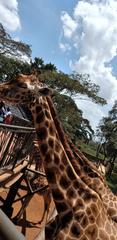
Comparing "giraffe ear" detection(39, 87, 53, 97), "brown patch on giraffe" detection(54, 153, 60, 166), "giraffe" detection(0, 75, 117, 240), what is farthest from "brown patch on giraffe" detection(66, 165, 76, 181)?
"giraffe ear" detection(39, 87, 53, 97)

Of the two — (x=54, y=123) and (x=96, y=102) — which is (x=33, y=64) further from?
(x=54, y=123)

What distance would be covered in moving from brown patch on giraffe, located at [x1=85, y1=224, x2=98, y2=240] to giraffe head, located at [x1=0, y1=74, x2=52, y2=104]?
58.0 inches

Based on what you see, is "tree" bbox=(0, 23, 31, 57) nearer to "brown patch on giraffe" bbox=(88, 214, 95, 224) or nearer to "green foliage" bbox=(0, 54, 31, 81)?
"green foliage" bbox=(0, 54, 31, 81)

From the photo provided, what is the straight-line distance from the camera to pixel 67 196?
351 centimetres

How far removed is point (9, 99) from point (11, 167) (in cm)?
308

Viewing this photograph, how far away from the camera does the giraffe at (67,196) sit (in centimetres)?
338

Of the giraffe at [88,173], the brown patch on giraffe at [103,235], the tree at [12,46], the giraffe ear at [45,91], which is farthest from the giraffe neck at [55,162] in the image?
the tree at [12,46]

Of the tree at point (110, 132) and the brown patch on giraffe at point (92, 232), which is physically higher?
the tree at point (110, 132)

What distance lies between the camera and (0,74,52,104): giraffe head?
4.14 meters

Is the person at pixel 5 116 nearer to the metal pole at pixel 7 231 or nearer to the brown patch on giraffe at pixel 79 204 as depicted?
the brown patch on giraffe at pixel 79 204

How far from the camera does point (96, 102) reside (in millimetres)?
34500

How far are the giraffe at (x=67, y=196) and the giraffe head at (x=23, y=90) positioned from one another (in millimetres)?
78

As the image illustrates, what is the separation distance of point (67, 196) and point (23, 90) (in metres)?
1.33

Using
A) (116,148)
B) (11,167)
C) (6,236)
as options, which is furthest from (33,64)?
(6,236)
